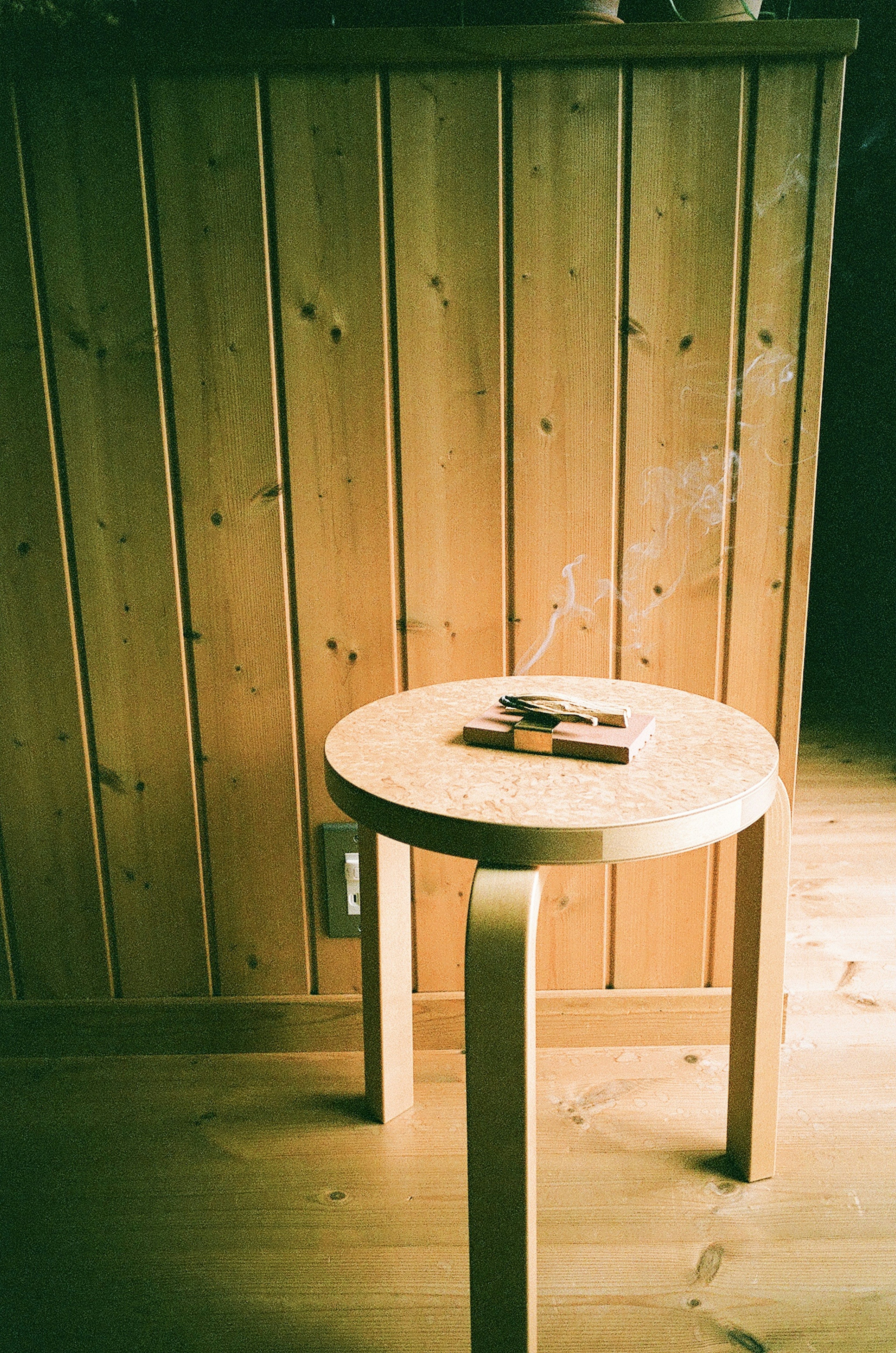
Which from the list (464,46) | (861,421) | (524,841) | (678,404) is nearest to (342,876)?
(524,841)

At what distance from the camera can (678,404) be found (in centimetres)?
135

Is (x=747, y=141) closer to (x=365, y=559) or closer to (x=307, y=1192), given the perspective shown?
(x=365, y=559)

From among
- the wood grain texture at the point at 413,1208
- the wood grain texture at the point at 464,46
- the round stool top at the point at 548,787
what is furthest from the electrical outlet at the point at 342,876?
the wood grain texture at the point at 464,46

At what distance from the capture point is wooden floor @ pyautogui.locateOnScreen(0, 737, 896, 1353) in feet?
3.42

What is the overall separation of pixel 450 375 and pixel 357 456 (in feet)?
0.61

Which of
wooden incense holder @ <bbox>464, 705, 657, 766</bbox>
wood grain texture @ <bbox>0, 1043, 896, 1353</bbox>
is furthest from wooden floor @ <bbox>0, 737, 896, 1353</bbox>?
wooden incense holder @ <bbox>464, 705, 657, 766</bbox>

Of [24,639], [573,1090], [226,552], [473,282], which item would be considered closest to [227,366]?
[226,552]

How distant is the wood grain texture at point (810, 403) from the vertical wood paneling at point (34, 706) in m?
1.16

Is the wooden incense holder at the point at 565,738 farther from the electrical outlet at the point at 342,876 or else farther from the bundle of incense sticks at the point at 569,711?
the electrical outlet at the point at 342,876

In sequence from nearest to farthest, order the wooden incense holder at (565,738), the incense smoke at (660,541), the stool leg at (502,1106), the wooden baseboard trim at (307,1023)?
1. the stool leg at (502,1106)
2. the wooden incense holder at (565,738)
3. the incense smoke at (660,541)
4. the wooden baseboard trim at (307,1023)

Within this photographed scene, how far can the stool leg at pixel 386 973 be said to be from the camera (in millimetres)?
1265

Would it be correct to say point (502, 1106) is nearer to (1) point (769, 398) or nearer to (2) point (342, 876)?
(2) point (342, 876)

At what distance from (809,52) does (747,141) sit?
13 centimetres

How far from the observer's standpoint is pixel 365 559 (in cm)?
140
